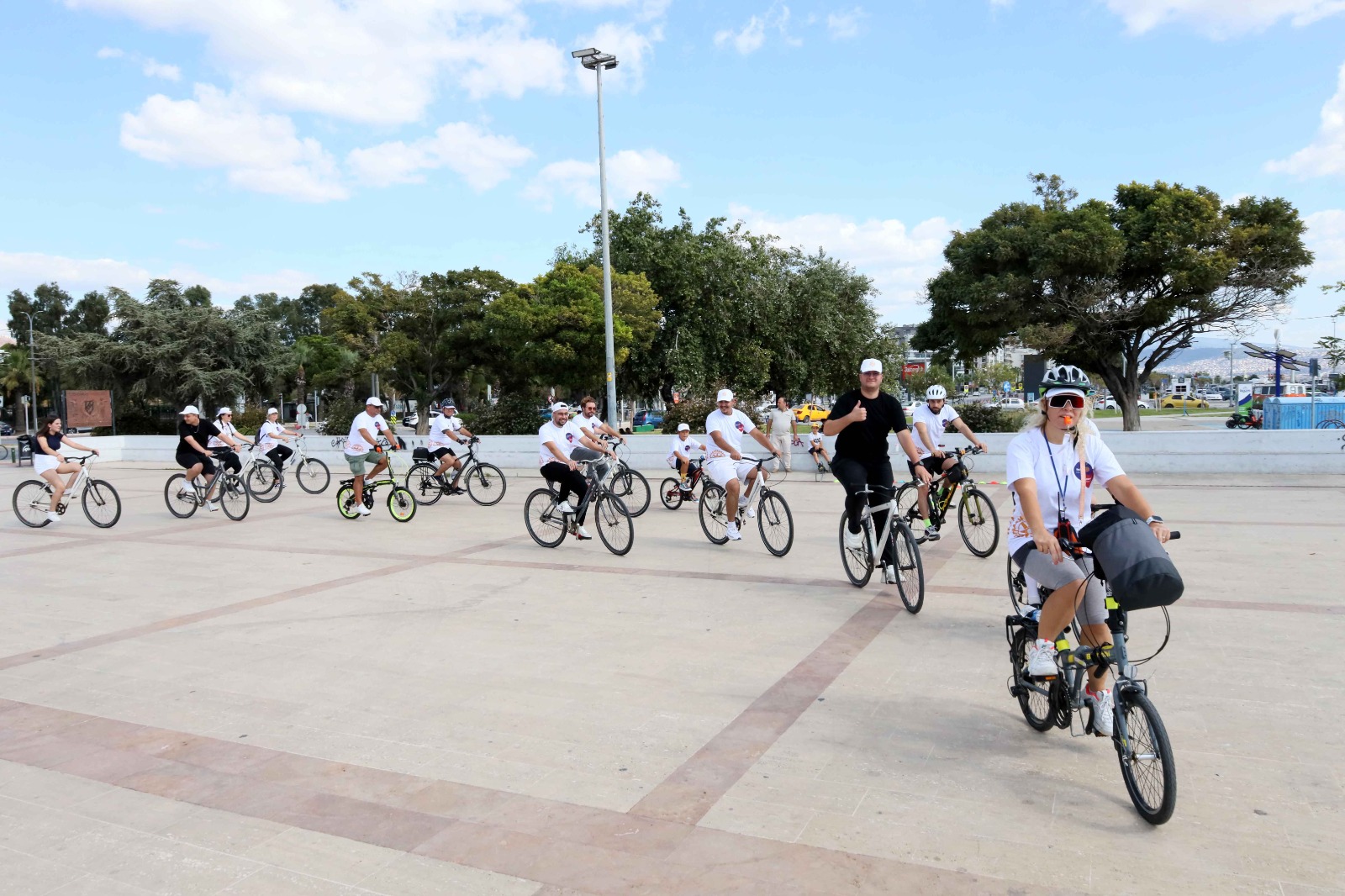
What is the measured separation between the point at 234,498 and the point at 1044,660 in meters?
13.0

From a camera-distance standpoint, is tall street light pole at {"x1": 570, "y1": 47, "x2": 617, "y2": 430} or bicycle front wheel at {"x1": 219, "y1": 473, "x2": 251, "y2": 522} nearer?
bicycle front wheel at {"x1": 219, "y1": 473, "x2": 251, "y2": 522}

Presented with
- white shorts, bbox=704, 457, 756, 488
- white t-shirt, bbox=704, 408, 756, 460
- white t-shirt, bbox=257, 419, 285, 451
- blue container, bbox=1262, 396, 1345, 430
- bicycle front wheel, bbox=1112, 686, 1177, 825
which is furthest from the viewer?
blue container, bbox=1262, 396, 1345, 430

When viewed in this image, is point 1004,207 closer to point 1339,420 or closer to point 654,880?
point 1339,420

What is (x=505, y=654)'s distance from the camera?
251 inches

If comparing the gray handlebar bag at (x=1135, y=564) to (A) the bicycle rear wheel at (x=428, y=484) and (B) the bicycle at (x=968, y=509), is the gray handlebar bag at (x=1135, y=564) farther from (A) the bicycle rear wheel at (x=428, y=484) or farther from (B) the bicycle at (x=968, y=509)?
(A) the bicycle rear wheel at (x=428, y=484)

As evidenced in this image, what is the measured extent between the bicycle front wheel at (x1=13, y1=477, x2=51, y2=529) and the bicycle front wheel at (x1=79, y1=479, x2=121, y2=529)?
61cm

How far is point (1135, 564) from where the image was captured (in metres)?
3.41

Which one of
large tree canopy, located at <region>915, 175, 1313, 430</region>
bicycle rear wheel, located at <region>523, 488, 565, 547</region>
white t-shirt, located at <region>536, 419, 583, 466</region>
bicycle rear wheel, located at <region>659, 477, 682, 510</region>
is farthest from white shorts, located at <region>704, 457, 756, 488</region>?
large tree canopy, located at <region>915, 175, 1313, 430</region>

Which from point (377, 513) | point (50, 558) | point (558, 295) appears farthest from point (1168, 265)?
point (50, 558)

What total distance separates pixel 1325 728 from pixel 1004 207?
23.4 m

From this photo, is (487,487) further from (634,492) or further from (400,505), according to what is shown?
(634,492)

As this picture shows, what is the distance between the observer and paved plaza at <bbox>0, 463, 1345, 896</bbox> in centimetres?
346

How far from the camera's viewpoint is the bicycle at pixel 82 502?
44.6ft

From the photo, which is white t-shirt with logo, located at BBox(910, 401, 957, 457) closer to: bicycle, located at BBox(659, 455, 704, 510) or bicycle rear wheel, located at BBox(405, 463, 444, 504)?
bicycle, located at BBox(659, 455, 704, 510)
